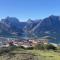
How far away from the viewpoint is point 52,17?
534 feet

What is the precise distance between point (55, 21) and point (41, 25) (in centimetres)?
2057

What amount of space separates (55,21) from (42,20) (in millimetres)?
17250

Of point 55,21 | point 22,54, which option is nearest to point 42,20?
point 55,21

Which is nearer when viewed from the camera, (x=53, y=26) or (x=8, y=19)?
(x=8, y=19)

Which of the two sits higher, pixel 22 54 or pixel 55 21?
pixel 55 21

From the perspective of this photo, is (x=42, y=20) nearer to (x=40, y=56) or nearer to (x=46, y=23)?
(x=46, y=23)

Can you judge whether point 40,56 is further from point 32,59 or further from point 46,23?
point 46,23

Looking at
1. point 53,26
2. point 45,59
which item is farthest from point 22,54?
point 53,26

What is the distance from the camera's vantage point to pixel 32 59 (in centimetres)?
687

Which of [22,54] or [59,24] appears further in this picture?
[59,24]

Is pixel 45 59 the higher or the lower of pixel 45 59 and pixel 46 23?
the lower

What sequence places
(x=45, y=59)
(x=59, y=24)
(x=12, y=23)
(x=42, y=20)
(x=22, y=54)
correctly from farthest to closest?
(x=59, y=24), (x=42, y=20), (x=12, y=23), (x=22, y=54), (x=45, y=59)

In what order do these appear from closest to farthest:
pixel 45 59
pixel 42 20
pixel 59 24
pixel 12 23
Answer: pixel 45 59 → pixel 12 23 → pixel 42 20 → pixel 59 24

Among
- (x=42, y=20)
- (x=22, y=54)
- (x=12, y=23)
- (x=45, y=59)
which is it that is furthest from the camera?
(x=42, y=20)
